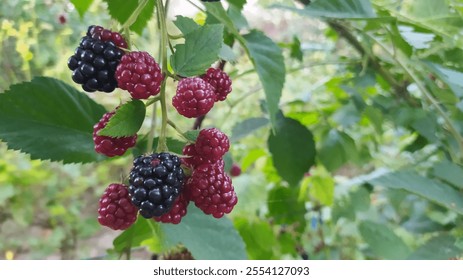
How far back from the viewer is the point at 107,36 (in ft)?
1.23

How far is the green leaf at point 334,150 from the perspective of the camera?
902mm

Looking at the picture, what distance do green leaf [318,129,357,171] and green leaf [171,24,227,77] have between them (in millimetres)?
570

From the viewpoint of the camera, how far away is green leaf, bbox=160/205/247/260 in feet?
1.76

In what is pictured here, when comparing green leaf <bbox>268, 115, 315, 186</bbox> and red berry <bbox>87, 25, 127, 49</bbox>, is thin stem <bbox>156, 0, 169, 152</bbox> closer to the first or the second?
red berry <bbox>87, 25, 127, 49</bbox>

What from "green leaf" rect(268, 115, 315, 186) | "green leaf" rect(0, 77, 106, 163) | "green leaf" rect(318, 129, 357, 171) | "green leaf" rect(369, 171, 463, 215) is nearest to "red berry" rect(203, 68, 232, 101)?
"green leaf" rect(0, 77, 106, 163)

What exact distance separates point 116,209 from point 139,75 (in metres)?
0.12

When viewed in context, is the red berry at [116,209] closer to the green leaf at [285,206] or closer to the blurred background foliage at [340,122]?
the blurred background foliage at [340,122]

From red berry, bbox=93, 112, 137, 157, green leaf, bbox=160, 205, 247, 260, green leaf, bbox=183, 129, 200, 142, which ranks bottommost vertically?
green leaf, bbox=160, 205, 247, 260

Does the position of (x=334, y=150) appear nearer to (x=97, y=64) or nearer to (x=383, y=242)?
(x=383, y=242)

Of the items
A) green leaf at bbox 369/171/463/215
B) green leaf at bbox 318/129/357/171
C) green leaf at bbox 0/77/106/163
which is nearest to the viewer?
green leaf at bbox 0/77/106/163

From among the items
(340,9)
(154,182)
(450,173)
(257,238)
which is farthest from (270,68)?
(257,238)

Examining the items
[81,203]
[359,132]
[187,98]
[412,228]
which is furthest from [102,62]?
[81,203]

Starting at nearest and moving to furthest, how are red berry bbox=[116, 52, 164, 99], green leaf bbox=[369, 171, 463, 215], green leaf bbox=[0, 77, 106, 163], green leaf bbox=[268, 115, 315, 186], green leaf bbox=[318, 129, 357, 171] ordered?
red berry bbox=[116, 52, 164, 99]
green leaf bbox=[0, 77, 106, 163]
green leaf bbox=[369, 171, 463, 215]
green leaf bbox=[268, 115, 315, 186]
green leaf bbox=[318, 129, 357, 171]

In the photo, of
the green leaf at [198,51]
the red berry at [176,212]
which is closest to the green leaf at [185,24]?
the green leaf at [198,51]
